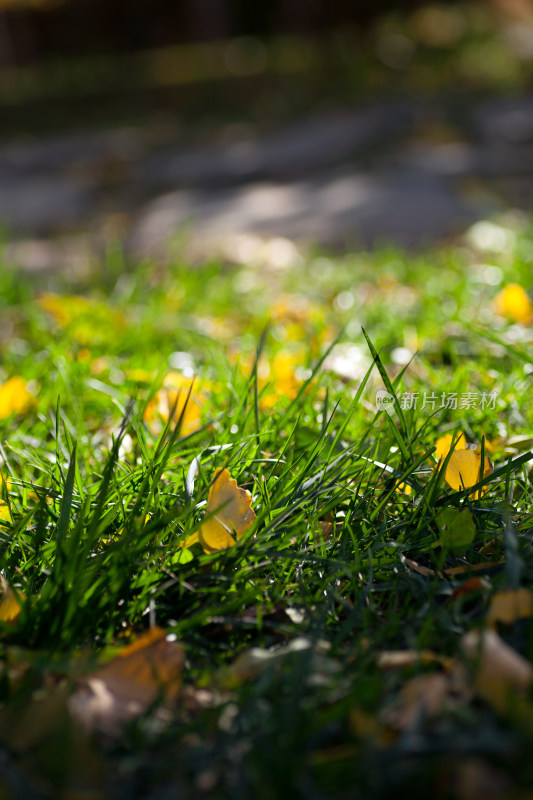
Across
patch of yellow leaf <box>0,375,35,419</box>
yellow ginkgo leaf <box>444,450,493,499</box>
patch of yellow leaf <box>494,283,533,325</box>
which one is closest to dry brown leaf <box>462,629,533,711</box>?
yellow ginkgo leaf <box>444,450,493,499</box>

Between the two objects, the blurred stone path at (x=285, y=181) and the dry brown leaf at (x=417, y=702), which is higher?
the blurred stone path at (x=285, y=181)

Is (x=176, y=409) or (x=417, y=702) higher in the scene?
(x=176, y=409)

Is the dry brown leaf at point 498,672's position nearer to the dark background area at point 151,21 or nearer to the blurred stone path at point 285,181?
the blurred stone path at point 285,181

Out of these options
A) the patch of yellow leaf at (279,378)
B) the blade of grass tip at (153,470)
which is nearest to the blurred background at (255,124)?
the patch of yellow leaf at (279,378)

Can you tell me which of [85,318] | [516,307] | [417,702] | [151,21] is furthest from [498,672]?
[151,21]

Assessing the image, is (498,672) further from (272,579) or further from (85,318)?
(85,318)

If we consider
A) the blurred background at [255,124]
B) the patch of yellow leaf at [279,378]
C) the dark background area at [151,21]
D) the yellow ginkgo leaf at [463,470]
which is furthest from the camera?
the dark background area at [151,21]

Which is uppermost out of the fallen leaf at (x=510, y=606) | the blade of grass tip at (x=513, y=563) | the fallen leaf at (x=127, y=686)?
the blade of grass tip at (x=513, y=563)

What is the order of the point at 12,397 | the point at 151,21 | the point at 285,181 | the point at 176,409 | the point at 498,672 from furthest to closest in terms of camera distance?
the point at 151,21
the point at 285,181
the point at 12,397
the point at 176,409
the point at 498,672
